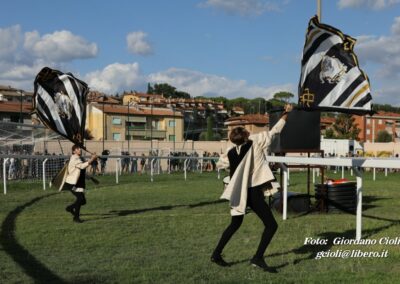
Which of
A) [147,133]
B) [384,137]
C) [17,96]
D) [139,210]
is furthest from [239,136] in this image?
[384,137]

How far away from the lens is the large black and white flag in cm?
805

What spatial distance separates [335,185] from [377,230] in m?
2.70

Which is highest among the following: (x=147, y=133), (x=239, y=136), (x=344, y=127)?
(x=344, y=127)

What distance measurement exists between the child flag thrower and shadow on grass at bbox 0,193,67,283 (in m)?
1.51

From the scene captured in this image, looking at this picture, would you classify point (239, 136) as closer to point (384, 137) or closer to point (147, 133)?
point (147, 133)

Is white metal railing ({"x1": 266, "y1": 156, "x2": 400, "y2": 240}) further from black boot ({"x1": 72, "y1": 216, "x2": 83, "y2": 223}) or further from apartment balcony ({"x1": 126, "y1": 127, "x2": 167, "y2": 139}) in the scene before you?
apartment balcony ({"x1": 126, "y1": 127, "x2": 167, "y2": 139})

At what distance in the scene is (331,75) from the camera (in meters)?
8.40

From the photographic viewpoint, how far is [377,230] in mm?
9852

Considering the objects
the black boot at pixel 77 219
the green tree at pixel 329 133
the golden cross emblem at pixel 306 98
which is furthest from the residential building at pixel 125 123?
the golden cross emblem at pixel 306 98

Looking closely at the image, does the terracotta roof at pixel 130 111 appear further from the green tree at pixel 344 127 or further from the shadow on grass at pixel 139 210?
the shadow on grass at pixel 139 210

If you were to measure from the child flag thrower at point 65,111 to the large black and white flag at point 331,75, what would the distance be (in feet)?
18.5

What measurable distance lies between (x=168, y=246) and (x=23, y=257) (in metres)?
2.16

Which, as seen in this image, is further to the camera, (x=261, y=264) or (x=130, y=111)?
(x=130, y=111)

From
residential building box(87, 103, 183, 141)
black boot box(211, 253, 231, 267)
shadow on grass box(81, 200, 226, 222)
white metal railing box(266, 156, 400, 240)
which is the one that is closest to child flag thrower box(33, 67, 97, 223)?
shadow on grass box(81, 200, 226, 222)
